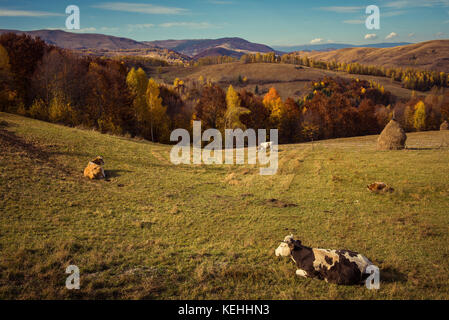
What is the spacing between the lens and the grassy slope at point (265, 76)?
13675 centimetres

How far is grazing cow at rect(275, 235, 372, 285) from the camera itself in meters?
7.09

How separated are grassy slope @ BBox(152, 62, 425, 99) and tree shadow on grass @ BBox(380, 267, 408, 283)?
125335 millimetres

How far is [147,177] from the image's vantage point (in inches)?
709

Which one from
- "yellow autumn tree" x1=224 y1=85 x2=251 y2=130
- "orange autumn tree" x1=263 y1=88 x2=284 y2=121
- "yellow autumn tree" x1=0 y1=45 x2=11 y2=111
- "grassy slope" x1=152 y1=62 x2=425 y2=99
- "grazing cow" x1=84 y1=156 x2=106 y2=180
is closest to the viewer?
"grazing cow" x1=84 y1=156 x2=106 y2=180

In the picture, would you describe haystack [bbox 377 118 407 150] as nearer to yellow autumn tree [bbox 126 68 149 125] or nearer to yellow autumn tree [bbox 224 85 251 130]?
yellow autumn tree [bbox 224 85 251 130]

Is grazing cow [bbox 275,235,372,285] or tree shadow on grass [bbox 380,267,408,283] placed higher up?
grazing cow [bbox 275,235,372,285]

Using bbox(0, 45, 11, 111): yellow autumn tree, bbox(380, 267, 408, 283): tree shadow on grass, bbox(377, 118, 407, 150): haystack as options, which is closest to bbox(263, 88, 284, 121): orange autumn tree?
bbox(377, 118, 407, 150): haystack

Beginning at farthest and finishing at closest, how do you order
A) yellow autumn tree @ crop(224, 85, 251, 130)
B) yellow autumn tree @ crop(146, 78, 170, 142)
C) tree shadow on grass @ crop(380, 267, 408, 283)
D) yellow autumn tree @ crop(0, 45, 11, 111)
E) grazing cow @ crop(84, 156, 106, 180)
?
1. yellow autumn tree @ crop(224, 85, 251, 130)
2. yellow autumn tree @ crop(146, 78, 170, 142)
3. yellow autumn tree @ crop(0, 45, 11, 111)
4. grazing cow @ crop(84, 156, 106, 180)
5. tree shadow on grass @ crop(380, 267, 408, 283)

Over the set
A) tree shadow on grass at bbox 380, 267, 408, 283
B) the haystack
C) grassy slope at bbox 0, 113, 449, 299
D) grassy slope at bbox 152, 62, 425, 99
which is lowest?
tree shadow on grass at bbox 380, 267, 408, 283

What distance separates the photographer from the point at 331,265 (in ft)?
24.0

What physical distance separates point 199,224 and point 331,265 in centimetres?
587

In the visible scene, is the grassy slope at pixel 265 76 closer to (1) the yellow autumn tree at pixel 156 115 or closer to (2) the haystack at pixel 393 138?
(1) the yellow autumn tree at pixel 156 115

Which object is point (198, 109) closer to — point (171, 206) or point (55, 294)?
point (171, 206)
